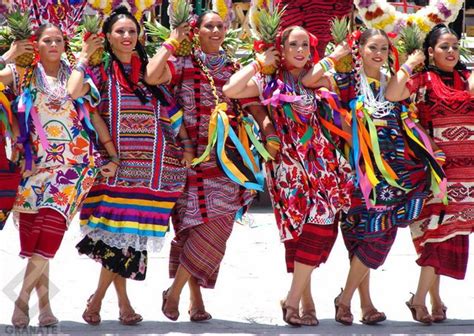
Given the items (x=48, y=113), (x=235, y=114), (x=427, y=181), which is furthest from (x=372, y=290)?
(x=48, y=113)

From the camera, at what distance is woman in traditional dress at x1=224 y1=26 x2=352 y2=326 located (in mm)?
6094

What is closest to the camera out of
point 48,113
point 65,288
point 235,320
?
point 48,113

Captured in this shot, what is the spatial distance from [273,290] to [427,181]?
1.30m

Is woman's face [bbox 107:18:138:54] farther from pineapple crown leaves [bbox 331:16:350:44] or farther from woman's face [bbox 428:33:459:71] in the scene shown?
woman's face [bbox 428:33:459:71]

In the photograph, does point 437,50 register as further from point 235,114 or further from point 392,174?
point 235,114

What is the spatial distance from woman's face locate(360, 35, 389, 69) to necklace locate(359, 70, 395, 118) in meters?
0.08

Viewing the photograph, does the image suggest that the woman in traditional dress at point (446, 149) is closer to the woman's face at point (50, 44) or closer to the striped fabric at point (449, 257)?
the striped fabric at point (449, 257)

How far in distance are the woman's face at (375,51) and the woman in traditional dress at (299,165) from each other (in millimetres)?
191

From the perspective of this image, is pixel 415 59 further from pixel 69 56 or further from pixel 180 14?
pixel 69 56

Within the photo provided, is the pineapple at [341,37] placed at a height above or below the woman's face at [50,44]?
above

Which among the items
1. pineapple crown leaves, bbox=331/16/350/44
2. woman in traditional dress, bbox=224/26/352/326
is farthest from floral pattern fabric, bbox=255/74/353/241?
pineapple crown leaves, bbox=331/16/350/44

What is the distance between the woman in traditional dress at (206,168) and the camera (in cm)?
614

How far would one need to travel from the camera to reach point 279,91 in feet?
19.9

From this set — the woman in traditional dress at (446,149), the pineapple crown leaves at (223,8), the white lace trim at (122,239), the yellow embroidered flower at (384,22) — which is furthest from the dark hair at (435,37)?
the white lace trim at (122,239)
